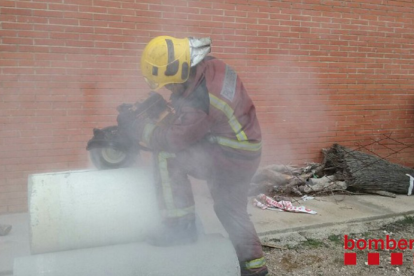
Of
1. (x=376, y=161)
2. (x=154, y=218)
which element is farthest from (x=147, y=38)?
(x=376, y=161)

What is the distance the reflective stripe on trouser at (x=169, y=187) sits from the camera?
7.82 feet

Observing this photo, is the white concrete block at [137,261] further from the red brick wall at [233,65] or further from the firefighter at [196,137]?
the red brick wall at [233,65]

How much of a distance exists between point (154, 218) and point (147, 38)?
100 inches

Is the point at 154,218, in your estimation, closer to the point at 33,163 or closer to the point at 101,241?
the point at 101,241

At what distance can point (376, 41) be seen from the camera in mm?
5605

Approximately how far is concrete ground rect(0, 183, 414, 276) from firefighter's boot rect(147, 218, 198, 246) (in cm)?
132

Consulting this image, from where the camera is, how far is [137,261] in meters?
2.25

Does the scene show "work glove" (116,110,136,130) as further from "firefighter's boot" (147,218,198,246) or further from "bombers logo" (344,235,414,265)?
"bombers logo" (344,235,414,265)

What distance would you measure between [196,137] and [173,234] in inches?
23.8

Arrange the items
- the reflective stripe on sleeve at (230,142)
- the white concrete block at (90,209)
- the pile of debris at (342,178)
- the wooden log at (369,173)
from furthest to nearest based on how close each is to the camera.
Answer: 1. the wooden log at (369,173)
2. the pile of debris at (342,178)
3. the reflective stripe on sleeve at (230,142)
4. the white concrete block at (90,209)

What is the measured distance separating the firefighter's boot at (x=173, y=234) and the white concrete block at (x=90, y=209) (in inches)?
2.6

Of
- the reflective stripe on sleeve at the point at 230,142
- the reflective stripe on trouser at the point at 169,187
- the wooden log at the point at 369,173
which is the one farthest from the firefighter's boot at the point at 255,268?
the wooden log at the point at 369,173

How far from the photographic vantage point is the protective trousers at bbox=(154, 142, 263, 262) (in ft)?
7.84

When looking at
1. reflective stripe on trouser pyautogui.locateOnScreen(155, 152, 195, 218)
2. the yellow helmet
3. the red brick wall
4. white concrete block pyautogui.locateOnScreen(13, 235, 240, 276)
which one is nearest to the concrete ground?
the red brick wall
